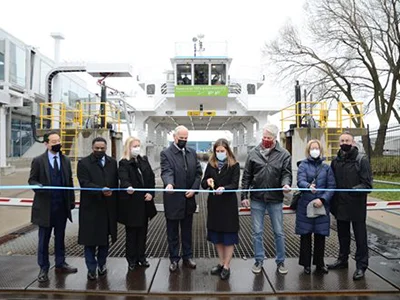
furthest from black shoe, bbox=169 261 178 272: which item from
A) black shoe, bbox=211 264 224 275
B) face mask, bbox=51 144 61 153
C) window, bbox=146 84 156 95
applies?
window, bbox=146 84 156 95

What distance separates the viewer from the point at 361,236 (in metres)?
4.46

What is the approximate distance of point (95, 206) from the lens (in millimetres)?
4426

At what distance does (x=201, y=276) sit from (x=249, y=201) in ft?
3.67

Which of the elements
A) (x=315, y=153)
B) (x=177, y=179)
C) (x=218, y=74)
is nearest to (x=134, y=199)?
(x=177, y=179)

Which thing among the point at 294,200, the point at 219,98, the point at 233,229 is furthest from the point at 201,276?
the point at 219,98

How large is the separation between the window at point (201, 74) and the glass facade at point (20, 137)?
18.5m

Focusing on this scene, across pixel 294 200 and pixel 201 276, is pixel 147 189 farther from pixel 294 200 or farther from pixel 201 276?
pixel 294 200

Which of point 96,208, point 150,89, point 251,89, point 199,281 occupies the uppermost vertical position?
point 251,89

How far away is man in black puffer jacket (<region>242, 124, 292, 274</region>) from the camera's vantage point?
445cm

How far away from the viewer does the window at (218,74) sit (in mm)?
17641

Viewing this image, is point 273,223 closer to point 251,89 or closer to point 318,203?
point 318,203

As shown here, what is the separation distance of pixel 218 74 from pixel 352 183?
46.0ft

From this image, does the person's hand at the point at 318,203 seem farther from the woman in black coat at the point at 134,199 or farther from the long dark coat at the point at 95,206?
the long dark coat at the point at 95,206

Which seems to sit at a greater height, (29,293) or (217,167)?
(217,167)
